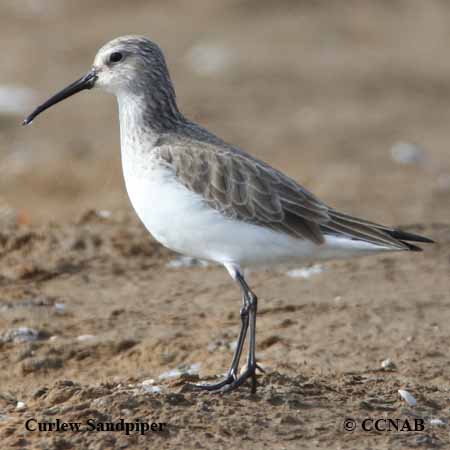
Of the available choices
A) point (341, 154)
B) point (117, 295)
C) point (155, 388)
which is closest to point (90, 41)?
point (341, 154)

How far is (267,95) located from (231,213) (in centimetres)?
1028

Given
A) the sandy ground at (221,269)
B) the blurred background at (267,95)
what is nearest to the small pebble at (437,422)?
the sandy ground at (221,269)

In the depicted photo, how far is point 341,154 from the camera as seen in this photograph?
14289 millimetres

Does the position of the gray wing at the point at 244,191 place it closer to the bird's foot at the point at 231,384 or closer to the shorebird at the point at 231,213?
the shorebird at the point at 231,213

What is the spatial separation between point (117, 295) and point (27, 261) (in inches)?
41.6

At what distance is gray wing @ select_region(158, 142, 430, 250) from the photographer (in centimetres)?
671

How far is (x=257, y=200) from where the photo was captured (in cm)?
677

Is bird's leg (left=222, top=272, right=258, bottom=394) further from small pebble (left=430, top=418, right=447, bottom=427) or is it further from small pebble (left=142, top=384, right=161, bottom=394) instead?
small pebble (left=430, top=418, right=447, bottom=427)

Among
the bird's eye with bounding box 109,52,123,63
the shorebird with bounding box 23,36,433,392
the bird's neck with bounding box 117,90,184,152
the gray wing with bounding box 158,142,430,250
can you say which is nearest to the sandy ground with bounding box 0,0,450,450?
the shorebird with bounding box 23,36,433,392

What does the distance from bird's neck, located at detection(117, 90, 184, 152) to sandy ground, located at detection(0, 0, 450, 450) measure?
155cm

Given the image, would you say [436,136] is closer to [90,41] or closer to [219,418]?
[90,41]

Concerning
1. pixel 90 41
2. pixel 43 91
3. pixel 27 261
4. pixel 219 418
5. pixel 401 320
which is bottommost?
pixel 219 418

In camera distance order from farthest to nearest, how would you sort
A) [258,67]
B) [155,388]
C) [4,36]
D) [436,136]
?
[4,36]
[258,67]
[436,136]
[155,388]

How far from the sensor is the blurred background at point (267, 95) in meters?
12.8
